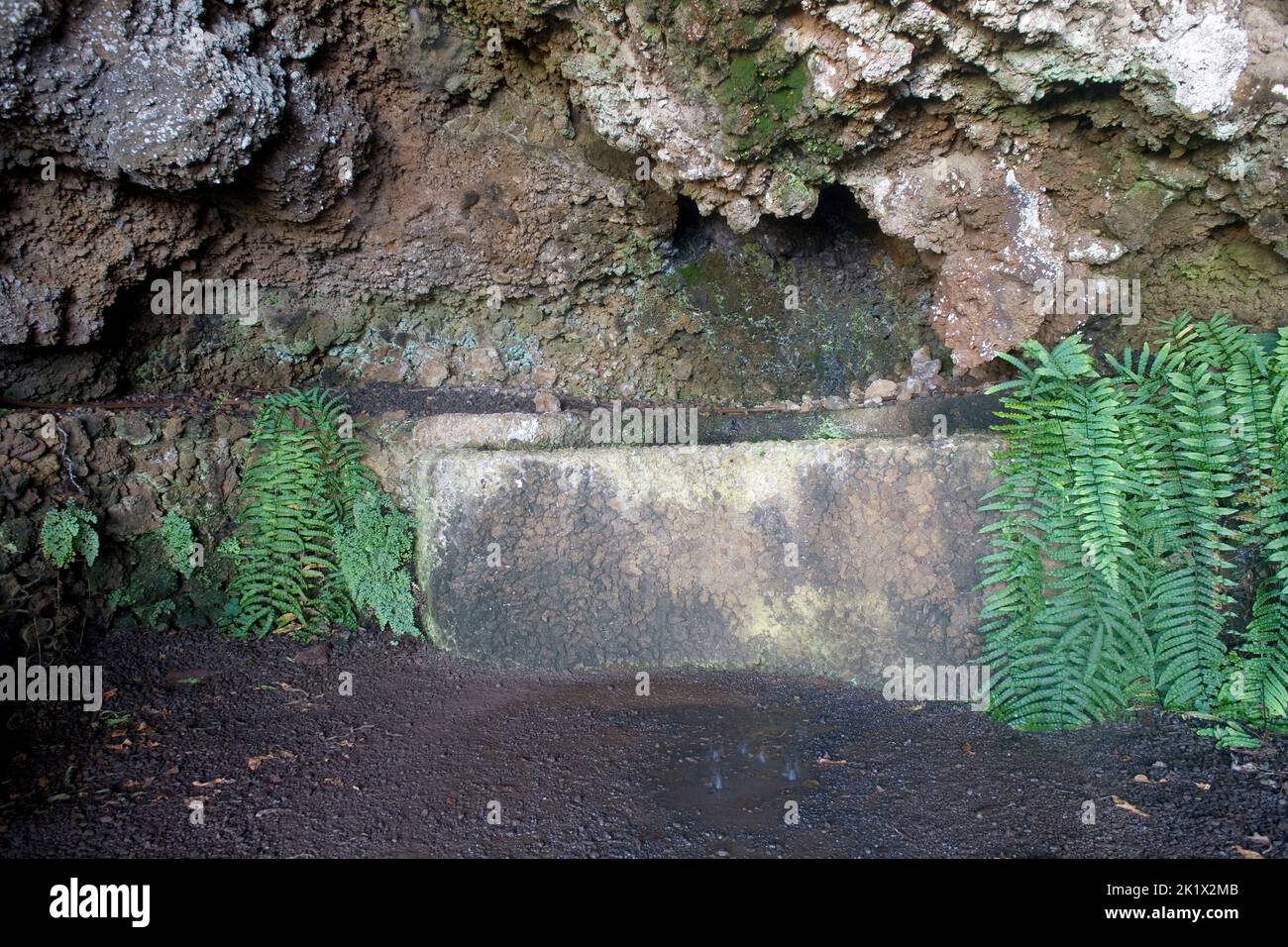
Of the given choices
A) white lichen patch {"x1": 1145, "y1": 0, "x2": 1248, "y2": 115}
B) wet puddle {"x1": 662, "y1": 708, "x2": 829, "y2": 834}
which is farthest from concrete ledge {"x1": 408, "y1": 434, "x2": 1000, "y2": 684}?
white lichen patch {"x1": 1145, "y1": 0, "x2": 1248, "y2": 115}

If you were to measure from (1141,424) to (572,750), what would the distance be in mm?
3551

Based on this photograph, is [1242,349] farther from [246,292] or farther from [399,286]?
[246,292]

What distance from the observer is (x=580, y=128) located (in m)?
6.53

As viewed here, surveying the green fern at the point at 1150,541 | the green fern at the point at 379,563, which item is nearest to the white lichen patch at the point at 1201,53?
the green fern at the point at 1150,541

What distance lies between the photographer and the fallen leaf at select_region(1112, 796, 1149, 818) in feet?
11.3

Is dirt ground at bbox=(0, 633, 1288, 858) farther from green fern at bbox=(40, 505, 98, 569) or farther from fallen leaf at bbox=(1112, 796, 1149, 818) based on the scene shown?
green fern at bbox=(40, 505, 98, 569)

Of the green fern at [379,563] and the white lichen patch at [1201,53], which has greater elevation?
the white lichen patch at [1201,53]

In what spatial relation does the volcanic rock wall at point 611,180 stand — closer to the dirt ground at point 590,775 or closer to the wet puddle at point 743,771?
the dirt ground at point 590,775

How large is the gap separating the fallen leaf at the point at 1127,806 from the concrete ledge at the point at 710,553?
132 centimetres

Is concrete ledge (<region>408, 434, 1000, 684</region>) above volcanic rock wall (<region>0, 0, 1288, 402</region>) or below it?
below

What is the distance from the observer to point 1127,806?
3514 millimetres

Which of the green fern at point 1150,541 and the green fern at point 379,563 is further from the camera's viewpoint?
the green fern at point 379,563

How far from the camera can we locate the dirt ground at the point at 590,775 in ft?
11.3

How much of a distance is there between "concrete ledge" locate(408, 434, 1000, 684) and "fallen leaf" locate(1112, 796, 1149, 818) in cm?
132
